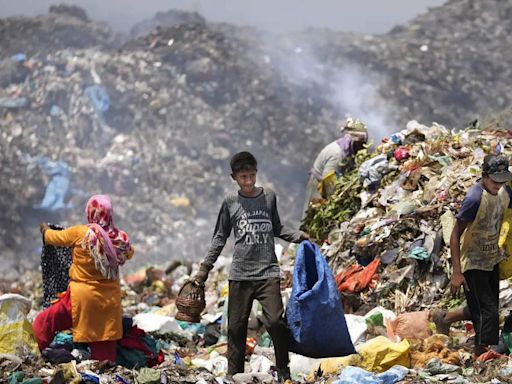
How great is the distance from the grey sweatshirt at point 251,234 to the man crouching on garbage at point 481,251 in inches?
35.5

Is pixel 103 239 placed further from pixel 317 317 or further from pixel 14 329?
pixel 317 317

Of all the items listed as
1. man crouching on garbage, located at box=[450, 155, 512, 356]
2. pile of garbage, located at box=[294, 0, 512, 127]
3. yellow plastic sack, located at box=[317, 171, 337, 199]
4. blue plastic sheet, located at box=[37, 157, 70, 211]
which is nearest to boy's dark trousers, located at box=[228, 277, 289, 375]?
man crouching on garbage, located at box=[450, 155, 512, 356]

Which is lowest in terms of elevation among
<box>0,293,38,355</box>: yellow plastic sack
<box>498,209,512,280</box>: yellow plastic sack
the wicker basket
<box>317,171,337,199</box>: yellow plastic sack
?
<box>0,293,38,355</box>: yellow plastic sack

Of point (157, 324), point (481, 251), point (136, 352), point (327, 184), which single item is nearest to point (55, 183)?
point (327, 184)

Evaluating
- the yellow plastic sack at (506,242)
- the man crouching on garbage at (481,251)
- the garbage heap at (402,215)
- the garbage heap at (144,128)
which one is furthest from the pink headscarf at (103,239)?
the garbage heap at (144,128)

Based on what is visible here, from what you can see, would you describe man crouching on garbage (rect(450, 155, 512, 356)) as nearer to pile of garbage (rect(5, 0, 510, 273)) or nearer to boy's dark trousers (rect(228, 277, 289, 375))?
boy's dark trousers (rect(228, 277, 289, 375))

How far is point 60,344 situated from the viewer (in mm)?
5535

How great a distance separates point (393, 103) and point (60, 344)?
44.6 ft

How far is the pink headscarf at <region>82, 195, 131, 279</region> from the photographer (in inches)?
205

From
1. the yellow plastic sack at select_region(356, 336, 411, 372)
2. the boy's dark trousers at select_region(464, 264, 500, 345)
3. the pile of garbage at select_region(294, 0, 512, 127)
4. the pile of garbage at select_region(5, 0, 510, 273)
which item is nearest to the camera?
the yellow plastic sack at select_region(356, 336, 411, 372)

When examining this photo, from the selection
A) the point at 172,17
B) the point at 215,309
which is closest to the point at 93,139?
the point at 172,17

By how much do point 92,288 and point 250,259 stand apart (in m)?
1.05

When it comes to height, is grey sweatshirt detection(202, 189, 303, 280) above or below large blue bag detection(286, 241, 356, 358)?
above

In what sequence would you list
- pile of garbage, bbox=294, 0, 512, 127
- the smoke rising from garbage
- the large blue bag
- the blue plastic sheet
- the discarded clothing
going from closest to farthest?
the large blue bag
the discarded clothing
the blue plastic sheet
the smoke rising from garbage
pile of garbage, bbox=294, 0, 512, 127
